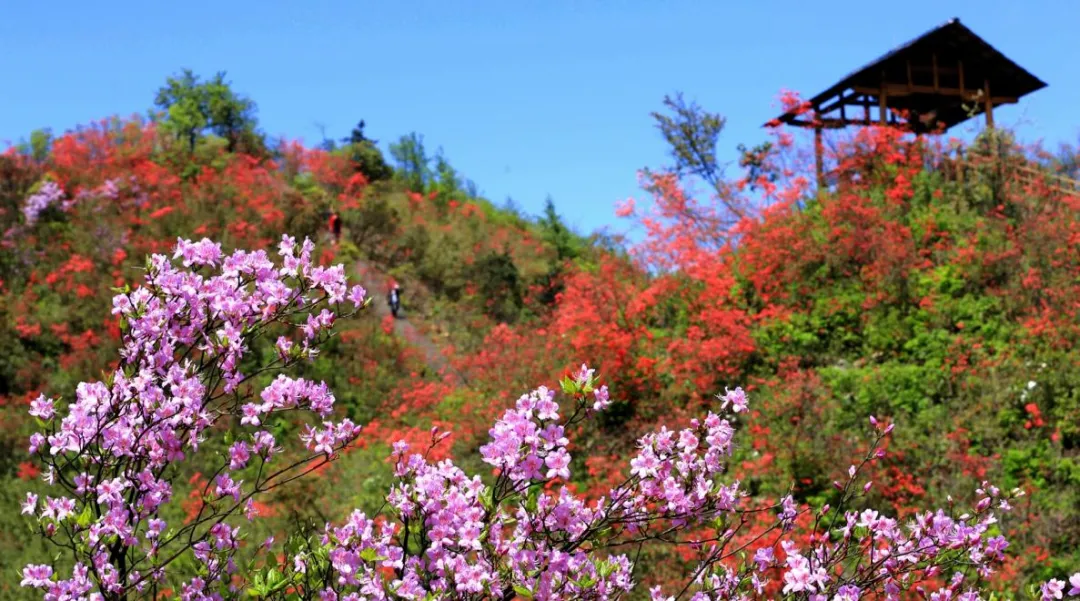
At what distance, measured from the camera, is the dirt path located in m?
18.7

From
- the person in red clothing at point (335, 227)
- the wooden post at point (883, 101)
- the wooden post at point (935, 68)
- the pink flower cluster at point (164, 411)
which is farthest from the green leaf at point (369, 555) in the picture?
the person in red clothing at point (335, 227)

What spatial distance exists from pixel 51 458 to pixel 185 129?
32654 millimetres

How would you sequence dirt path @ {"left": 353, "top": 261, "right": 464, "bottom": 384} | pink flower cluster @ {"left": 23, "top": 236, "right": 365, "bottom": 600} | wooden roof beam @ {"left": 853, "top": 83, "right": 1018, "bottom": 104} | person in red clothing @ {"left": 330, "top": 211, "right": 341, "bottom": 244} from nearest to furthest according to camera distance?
pink flower cluster @ {"left": 23, "top": 236, "right": 365, "bottom": 600} < dirt path @ {"left": 353, "top": 261, "right": 464, "bottom": 384} < wooden roof beam @ {"left": 853, "top": 83, "right": 1018, "bottom": 104} < person in red clothing @ {"left": 330, "top": 211, "right": 341, "bottom": 244}

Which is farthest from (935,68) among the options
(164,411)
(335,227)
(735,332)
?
(164,411)

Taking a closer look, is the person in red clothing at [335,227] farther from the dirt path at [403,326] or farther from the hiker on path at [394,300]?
the hiker on path at [394,300]

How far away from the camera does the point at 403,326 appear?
22375 millimetres

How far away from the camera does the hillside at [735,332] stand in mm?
9359

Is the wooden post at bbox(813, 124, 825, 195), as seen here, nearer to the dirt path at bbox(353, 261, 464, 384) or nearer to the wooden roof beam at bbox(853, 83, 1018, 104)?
the wooden roof beam at bbox(853, 83, 1018, 104)

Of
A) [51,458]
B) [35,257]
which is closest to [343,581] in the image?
[51,458]

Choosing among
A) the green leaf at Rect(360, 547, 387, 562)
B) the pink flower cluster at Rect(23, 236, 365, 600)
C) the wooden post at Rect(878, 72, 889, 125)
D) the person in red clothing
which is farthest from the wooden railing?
the person in red clothing

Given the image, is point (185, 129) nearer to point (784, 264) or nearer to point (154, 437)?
point (784, 264)

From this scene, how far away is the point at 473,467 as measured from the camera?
36.9 ft

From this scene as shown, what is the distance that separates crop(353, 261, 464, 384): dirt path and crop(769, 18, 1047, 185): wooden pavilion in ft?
28.8

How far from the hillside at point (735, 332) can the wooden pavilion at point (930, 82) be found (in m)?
2.26
